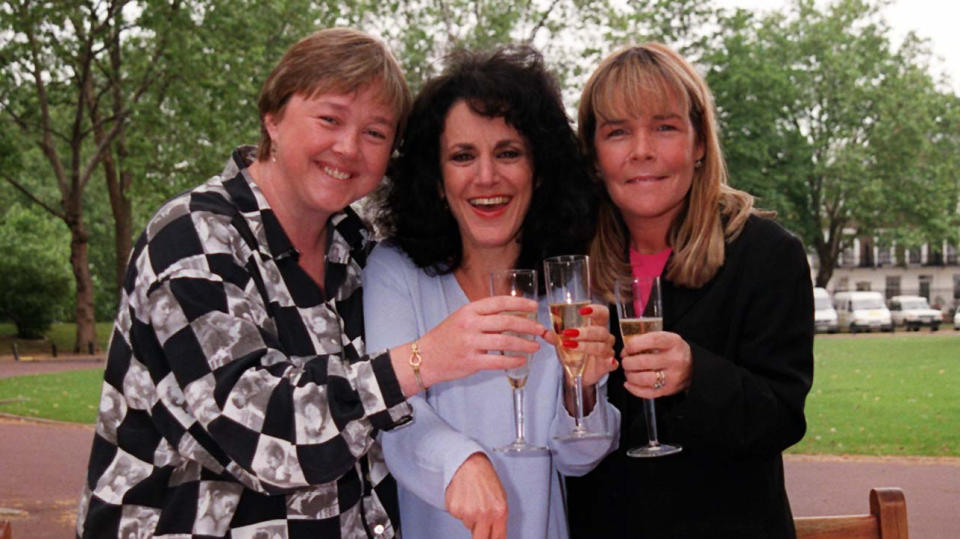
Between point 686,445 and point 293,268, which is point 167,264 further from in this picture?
point 686,445

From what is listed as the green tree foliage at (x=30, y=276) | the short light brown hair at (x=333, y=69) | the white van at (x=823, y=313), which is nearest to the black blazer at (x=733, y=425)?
the short light brown hair at (x=333, y=69)

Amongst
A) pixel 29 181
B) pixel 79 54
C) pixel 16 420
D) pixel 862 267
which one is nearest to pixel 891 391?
pixel 16 420

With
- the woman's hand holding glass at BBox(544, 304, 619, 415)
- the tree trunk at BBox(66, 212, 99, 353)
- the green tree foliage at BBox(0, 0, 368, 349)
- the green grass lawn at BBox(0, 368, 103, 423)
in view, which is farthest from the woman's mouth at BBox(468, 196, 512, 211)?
the tree trunk at BBox(66, 212, 99, 353)

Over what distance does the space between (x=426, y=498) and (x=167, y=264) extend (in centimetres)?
72

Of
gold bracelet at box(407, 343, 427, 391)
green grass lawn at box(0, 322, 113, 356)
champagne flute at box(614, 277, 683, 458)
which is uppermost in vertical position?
champagne flute at box(614, 277, 683, 458)

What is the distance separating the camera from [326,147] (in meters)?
2.30

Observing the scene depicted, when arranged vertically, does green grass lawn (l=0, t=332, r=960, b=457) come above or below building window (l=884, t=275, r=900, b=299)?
below

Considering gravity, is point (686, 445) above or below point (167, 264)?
below

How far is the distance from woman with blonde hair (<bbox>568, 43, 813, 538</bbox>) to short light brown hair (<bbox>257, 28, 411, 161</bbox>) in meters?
0.56

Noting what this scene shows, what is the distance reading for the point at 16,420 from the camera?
14.7 m

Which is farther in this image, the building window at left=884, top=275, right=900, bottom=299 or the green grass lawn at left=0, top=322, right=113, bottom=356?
the building window at left=884, top=275, right=900, bottom=299

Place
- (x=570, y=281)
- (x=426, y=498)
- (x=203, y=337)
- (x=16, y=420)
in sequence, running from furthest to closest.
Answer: (x=16, y=420) < (x=570, y=281) < (x=426, y=498) < (x=203, y=337)

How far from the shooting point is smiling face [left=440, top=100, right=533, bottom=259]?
8.01 ft

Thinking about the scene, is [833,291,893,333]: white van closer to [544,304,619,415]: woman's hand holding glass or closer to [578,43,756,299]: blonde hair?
[578,43,756,299]: blonde hair
